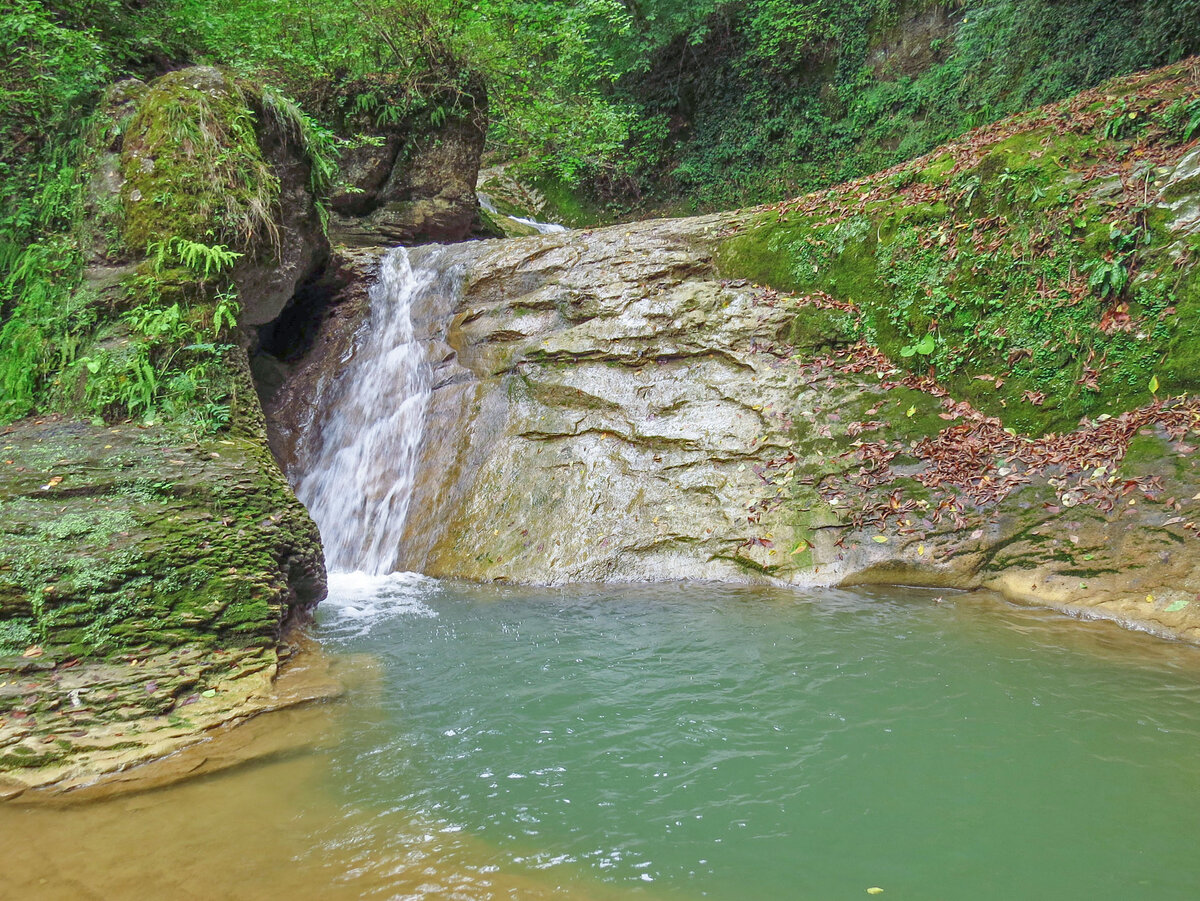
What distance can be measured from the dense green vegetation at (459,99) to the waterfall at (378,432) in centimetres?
189

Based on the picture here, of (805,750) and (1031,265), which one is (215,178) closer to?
(805,750)

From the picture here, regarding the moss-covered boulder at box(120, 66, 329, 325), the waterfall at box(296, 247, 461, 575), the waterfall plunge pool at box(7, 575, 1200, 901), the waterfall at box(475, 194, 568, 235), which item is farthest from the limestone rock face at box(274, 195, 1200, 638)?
the waterfall at box(475, 194, 568, 235)

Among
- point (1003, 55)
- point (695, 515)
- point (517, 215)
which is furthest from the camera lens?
point (517, 215)

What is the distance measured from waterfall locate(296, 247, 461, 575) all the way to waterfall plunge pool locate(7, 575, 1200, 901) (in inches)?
110

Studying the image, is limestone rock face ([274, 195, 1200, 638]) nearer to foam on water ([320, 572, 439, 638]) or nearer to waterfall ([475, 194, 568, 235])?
foam on water ([320, 572, 439, 638])

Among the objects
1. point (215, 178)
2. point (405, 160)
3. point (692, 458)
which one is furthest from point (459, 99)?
point (692, 458)

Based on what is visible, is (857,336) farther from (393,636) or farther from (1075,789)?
(393,636)

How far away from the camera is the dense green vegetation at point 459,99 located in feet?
20.1

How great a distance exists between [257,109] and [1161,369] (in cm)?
905

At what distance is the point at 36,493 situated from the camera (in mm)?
4453

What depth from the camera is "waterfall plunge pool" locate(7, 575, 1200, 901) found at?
7.62ft

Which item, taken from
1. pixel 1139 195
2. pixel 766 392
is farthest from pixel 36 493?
pixel 1139 195

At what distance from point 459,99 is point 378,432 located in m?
7.38

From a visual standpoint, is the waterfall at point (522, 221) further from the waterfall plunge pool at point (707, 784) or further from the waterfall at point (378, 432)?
the waterfall plunge pool at point (707, 784)
